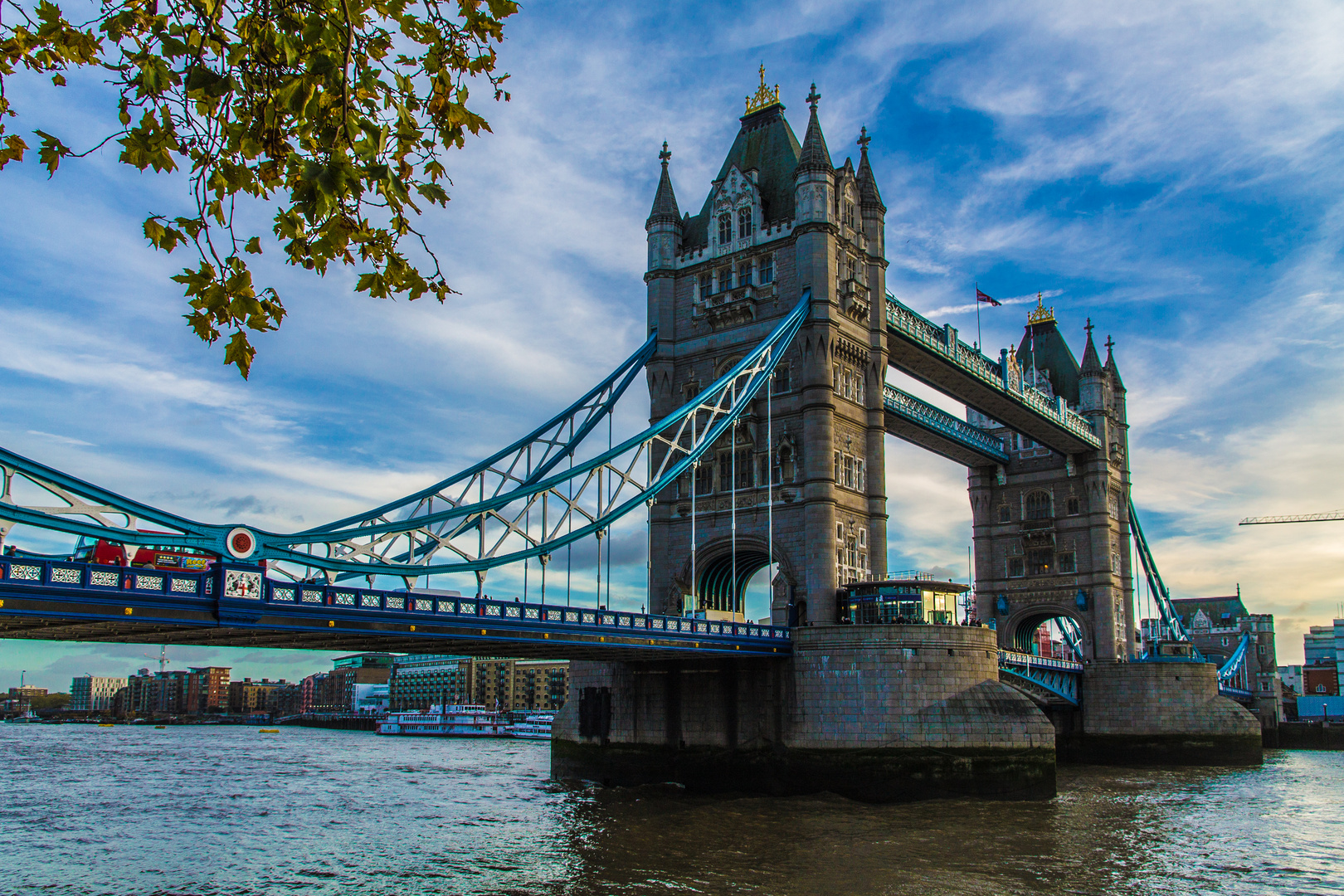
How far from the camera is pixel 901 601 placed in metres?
35.9

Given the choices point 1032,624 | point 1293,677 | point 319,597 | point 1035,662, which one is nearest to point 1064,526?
point 1032,624

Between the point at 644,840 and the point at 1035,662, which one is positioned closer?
the point at 644,840

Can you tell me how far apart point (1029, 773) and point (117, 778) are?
37081mm

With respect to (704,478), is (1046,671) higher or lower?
lower

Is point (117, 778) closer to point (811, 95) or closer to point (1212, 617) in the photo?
point (811, 95)

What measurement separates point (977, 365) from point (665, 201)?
680 inches

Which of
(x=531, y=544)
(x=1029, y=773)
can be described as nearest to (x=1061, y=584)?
(x=1029, y=773)

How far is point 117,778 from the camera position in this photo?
45.4 m

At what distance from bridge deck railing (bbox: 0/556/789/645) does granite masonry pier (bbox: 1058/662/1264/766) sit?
91.6ft

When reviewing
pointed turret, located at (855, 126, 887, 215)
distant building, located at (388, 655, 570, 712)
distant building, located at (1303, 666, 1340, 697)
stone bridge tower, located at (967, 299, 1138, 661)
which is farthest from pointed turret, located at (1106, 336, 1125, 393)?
distant building, located at (388, 655, 570, 712)

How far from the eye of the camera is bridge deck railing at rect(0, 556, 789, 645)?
726 inches

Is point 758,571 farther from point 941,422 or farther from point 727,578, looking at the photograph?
point 941,422

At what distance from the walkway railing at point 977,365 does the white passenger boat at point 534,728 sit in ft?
178

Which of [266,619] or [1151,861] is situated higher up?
[266,619]
